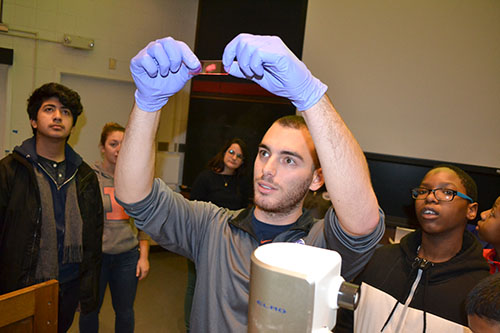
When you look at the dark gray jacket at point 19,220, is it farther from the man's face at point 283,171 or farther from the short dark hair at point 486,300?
the short dark hair at point 486,300

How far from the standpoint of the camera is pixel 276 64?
885 mm

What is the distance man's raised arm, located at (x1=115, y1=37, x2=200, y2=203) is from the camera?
41.3 inches

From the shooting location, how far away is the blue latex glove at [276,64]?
2.88 feet

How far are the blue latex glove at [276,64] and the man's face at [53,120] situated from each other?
1.54 meters

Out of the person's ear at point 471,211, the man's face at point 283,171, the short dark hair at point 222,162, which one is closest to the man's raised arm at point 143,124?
the man's face at point 283,171

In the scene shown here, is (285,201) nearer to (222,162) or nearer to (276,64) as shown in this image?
(276,64)

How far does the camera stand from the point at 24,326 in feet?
4.41

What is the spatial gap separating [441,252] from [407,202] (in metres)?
1.91

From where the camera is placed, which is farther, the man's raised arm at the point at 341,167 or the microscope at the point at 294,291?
the man's raised arm at the point at 341,167

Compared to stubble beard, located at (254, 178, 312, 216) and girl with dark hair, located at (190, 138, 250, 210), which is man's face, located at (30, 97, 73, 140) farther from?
stubble beard, located at (254, 178, 312, 216)

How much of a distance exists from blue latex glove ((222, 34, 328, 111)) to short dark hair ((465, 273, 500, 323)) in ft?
2.35

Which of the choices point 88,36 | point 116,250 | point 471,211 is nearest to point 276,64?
point 471,211

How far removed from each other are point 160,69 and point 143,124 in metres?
0.15

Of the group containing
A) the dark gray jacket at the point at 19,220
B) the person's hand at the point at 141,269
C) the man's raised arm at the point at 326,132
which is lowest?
the person's hand at the point at 141,269
